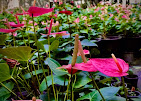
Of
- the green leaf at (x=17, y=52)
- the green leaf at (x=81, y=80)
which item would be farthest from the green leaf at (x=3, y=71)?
the green leaf at (x=81, y=80)

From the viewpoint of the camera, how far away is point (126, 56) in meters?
2.11

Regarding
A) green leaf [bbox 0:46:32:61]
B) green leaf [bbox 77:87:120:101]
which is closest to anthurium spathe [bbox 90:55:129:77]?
green leaf [bbox 77:87:120:101]

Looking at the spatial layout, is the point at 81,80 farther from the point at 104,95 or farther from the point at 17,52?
the point at 17,52

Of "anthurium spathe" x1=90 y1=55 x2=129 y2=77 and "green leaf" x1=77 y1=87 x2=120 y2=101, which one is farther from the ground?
"anthurium spathe" x1=90 y1=55 x2=129 y2=77

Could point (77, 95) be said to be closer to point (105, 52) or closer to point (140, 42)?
point (105, 52)

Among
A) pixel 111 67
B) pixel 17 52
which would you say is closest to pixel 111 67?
pixel 111 67

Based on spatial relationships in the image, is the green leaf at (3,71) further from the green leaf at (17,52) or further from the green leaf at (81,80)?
the green leaf at (81,80)

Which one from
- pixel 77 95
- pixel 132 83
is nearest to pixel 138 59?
pixel 132 83

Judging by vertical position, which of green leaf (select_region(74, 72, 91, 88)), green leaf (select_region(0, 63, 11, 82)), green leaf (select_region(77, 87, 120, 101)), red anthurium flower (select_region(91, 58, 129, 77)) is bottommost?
green leaf (select_region(77, 87, 120, 101))

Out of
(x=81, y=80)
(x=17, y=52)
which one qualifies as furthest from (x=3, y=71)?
(x=81, y=80)

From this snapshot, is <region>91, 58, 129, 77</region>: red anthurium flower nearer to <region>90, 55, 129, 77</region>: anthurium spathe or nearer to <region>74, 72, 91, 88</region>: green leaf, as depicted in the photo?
<region>90, 55, 129, 77</region>: anthurium spathe

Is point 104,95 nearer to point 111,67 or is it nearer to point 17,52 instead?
point 111,67

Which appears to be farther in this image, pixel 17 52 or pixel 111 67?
pixel 17 52

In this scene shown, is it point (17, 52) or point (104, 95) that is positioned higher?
point (17, 52)
